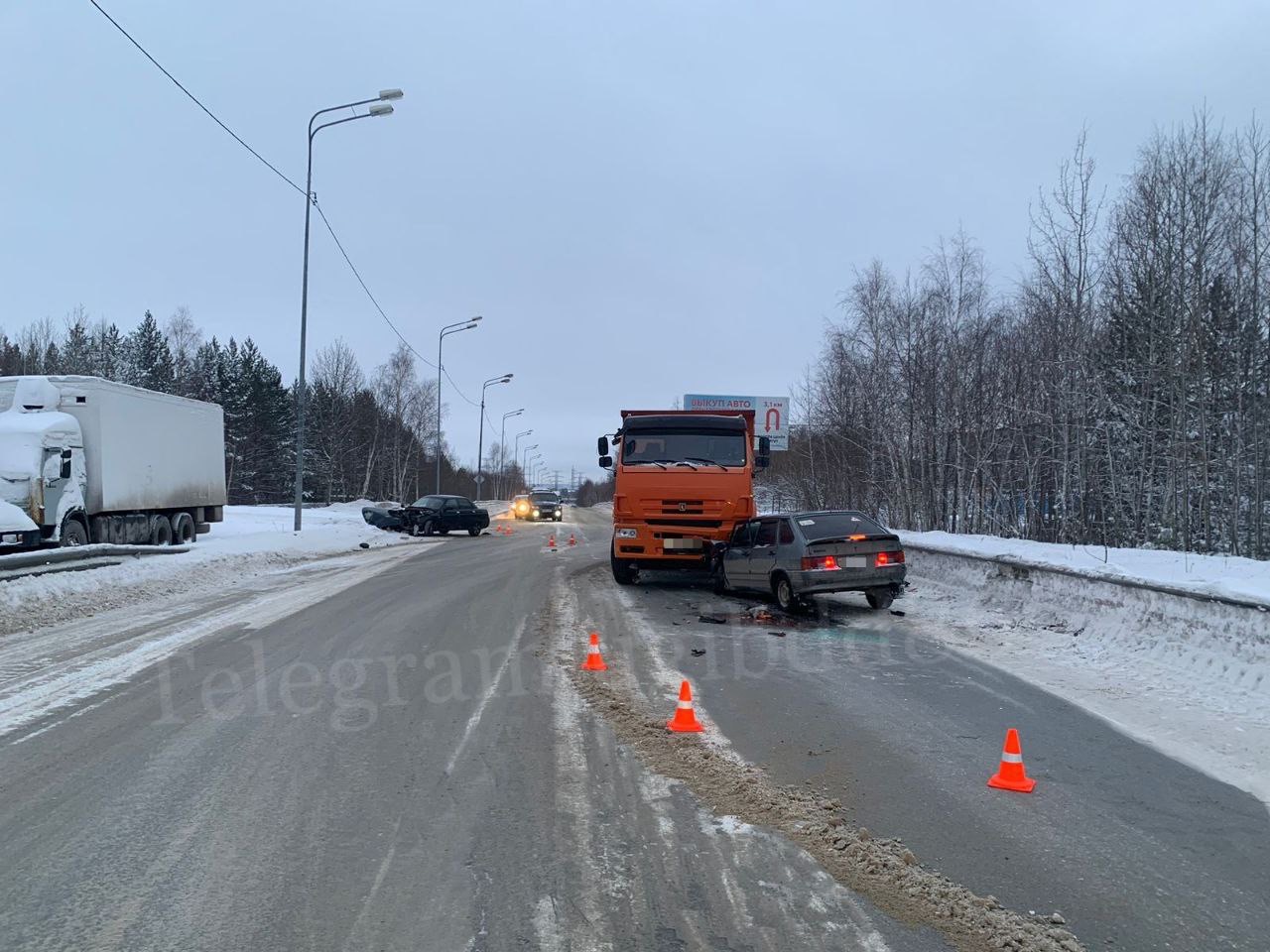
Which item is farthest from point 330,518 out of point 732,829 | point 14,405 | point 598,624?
point 732,829

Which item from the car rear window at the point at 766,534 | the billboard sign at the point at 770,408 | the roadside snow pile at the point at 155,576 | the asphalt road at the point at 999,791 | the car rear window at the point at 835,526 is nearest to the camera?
the asphalt road at the point at 999,791

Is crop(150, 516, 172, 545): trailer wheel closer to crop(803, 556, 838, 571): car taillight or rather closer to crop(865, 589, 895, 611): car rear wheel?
crop(803, 556, 838, 571): car taillight

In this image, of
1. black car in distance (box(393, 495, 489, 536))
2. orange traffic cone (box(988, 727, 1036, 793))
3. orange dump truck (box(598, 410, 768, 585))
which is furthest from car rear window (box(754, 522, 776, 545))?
black car in distance (box(393, 495, 489, 536))

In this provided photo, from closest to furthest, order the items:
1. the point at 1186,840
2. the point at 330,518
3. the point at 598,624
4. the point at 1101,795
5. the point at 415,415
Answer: the point at 1186,840, the point at 1101,795, the point at 598,624, the point at 330,518, the point at 415,415

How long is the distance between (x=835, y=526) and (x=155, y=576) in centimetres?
1147

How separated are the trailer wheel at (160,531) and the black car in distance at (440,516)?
11380mm

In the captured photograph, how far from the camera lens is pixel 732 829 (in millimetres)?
4543

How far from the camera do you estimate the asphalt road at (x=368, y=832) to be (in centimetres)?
349

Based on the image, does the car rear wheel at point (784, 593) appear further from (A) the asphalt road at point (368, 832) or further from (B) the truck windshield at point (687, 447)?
(A) the asphalt road at point (368, 832)

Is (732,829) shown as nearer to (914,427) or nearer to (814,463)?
(914,427)

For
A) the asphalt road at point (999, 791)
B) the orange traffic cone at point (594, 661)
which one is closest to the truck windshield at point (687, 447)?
the asphalt road at point (999, 791)

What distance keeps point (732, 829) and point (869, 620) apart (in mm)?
7952

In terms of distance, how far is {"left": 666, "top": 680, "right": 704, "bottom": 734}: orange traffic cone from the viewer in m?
6.36

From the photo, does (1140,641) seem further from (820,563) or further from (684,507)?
(684,507)
